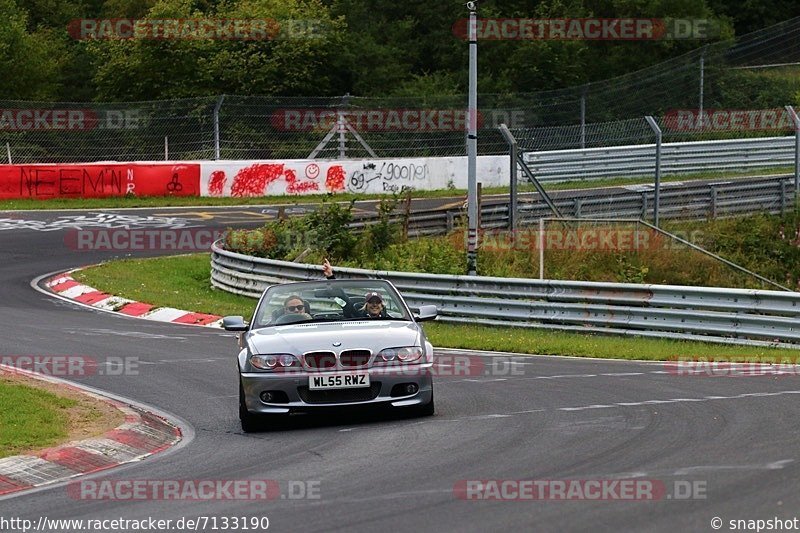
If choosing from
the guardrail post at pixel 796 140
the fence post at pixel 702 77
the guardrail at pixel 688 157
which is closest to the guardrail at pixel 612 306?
the guardrail post at pixel 796 140

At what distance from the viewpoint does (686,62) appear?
39.2 m

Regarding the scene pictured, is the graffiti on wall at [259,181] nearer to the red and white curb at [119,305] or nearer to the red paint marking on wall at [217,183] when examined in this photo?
the red paint marking on wall at [217,183]

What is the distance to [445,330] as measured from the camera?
19875mm

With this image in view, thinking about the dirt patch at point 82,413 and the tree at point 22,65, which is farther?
the tree at point 22,65

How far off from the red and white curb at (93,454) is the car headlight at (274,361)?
938 millimetres

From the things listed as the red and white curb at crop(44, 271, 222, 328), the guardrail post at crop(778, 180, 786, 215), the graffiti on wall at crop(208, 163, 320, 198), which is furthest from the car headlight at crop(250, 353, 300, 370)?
the graffiti on wall at crop(208, 163, 320, 198)

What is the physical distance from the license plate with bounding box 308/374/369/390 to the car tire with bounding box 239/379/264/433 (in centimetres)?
61

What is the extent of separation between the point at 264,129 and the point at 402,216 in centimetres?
1226

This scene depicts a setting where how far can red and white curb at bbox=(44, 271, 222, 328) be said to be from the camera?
21906 mm

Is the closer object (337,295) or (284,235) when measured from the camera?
(337,295)

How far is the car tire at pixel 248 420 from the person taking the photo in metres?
11.2

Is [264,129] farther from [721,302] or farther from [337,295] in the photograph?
[337,295]

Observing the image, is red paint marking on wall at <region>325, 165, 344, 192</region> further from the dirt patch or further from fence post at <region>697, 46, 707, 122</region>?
the dirt patch

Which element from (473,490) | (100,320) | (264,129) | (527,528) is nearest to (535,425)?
(473,490)
